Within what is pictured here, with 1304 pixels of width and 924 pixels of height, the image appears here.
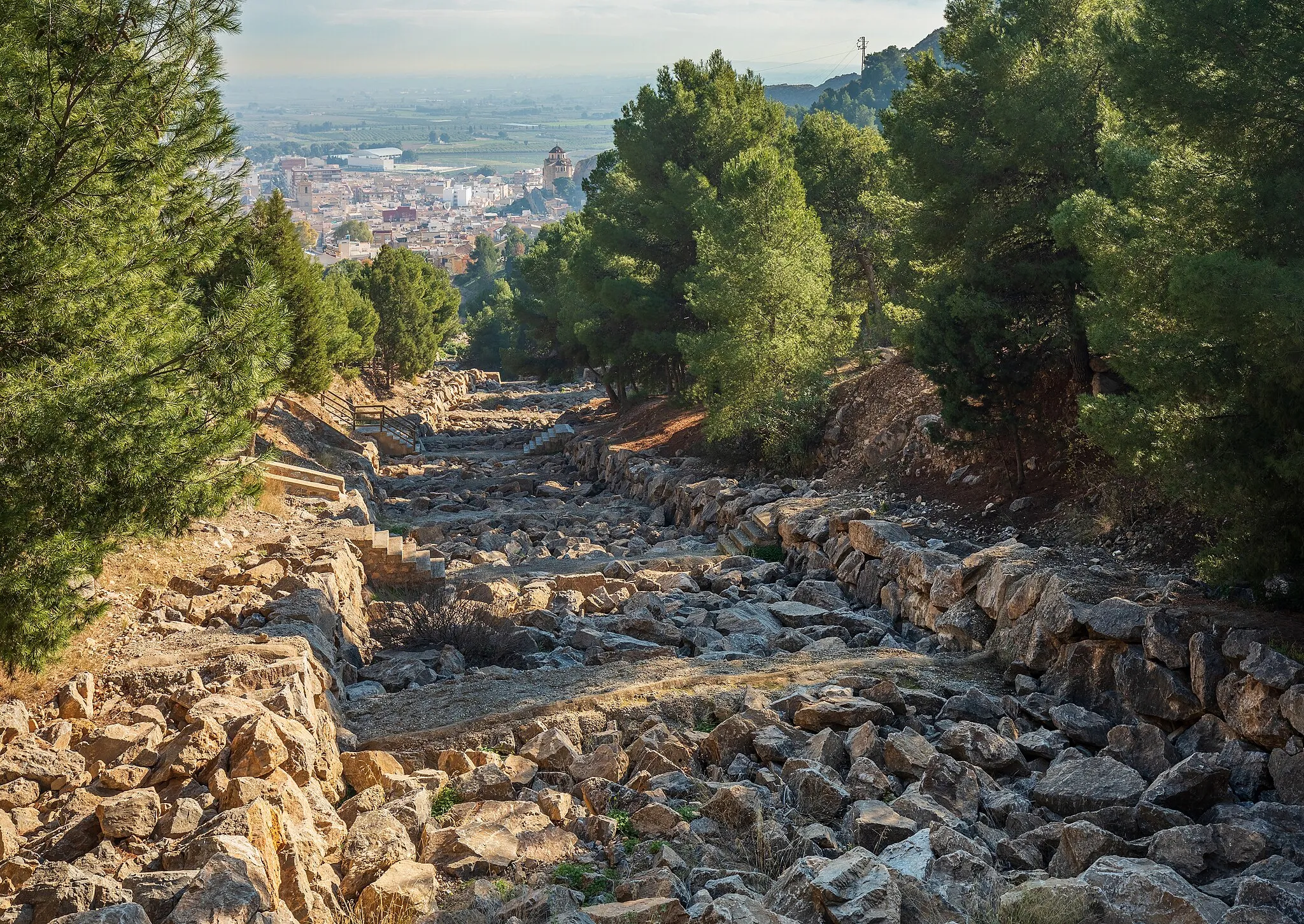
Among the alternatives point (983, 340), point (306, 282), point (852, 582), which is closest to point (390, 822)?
point (852, 582)

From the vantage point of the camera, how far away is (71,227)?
7582 millimetres

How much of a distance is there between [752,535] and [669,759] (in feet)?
34.8

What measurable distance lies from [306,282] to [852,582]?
1780 centimetres

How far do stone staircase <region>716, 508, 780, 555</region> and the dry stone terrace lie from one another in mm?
4114

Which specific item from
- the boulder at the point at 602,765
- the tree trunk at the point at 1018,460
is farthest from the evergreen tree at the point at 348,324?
the boulder at the point at 602,765

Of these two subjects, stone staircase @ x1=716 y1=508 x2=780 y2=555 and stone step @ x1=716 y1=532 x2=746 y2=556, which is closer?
stone staircase @ x1=716 y1=508 x2=780 y2=555

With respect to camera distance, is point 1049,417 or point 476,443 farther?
point 476,443

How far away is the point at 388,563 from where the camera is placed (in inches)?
648

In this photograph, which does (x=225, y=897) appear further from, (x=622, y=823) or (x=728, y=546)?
(x=728, y=546)

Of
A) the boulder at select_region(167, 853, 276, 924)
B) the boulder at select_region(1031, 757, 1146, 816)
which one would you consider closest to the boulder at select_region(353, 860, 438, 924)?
the boulder at select_region(167, 853, 276, 924)

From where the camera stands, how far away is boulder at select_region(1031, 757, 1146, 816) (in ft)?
24.9

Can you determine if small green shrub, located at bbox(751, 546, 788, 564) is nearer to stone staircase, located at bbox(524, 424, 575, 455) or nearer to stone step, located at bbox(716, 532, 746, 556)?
stone step, located at bbox(716, 532, 746, 556)

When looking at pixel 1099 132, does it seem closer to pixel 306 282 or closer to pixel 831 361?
pixel 831 361

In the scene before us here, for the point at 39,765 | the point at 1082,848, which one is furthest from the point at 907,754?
the point at 39,765
